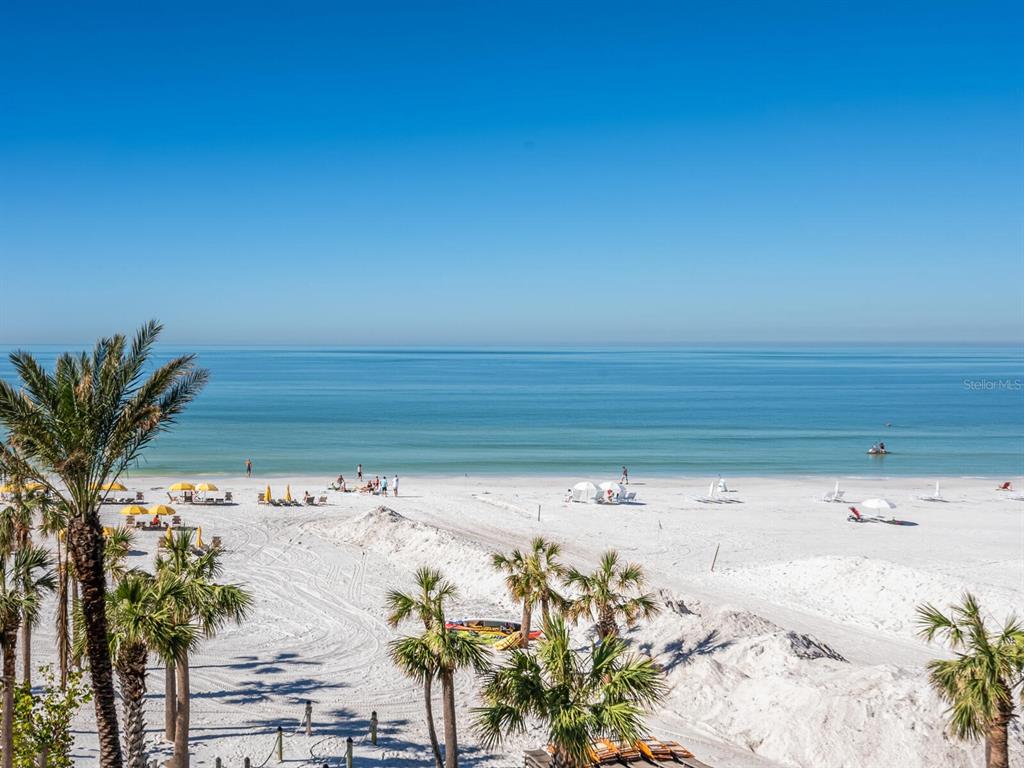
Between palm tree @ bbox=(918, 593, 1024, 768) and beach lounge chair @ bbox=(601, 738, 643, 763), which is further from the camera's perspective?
beach lounge chair @ bbox=(601, 738, 643, 763)

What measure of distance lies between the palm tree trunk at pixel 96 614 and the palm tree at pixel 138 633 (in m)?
0.83

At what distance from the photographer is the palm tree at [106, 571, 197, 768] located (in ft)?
38.6

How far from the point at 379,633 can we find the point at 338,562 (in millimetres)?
7690

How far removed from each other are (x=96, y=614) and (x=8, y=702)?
8.45 feet

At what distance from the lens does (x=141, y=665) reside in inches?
494

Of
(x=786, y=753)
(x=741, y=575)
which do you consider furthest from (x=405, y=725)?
(x=741, y=575)

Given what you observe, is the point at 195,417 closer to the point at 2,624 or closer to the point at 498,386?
the point at 498,386

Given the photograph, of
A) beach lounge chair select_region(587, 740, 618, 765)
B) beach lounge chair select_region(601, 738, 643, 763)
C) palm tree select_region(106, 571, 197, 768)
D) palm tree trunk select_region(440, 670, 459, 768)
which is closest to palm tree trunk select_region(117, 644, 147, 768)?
palm tree select_region(106, 571, 197, 768)

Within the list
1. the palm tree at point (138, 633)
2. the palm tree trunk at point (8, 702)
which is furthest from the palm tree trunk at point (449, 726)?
Answer: the palm tree trunk at point (8, 702)

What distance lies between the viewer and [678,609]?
21.8 m

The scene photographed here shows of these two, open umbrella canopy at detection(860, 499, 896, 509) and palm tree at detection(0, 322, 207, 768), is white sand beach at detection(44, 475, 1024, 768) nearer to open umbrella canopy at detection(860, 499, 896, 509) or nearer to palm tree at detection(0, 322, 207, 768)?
open umbrella canopy at detection(860, 499, 896, 509)

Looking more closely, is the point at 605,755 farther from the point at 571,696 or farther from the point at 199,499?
the point at 199,499

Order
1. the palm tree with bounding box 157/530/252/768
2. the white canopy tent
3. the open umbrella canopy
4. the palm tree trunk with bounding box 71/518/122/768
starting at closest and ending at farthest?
the palm tree trunk with bounding box 71/518/122/768 < the palm tree with bounding box 157/530/252/768 < the open umbrella canopy < the white canopy tent

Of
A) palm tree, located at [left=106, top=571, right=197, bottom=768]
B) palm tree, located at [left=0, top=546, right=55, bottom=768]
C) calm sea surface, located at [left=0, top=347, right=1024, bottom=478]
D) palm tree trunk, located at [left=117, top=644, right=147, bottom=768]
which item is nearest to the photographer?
palm tree, located at [left=0, top=546, right=55, bottom=768]
